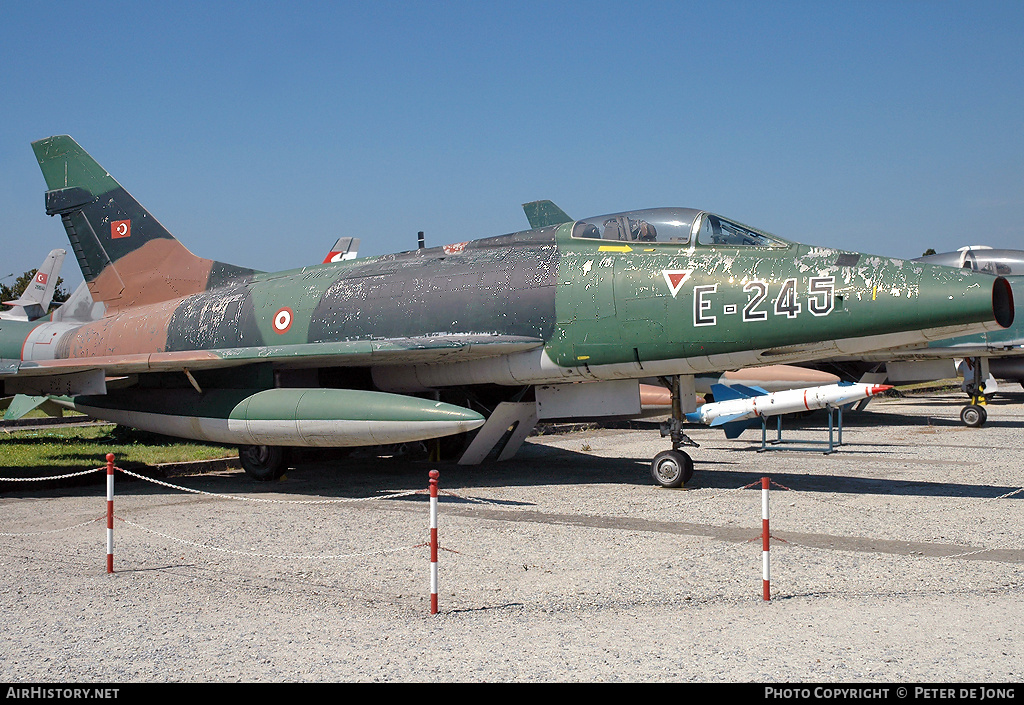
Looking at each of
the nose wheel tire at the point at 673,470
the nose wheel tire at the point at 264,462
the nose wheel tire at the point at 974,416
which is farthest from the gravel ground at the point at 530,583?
the nose wheel tire at the point at 974,416

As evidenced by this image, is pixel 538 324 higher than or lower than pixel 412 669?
higher

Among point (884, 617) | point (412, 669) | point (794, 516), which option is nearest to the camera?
point (412, 669)

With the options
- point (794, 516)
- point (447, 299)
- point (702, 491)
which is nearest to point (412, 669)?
point (794, 516)

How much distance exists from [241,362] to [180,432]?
1426 mm

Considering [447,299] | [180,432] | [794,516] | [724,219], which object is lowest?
[794,516]

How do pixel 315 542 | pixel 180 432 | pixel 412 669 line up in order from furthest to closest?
1. pixel 180 432
2. pixel 315 542
3. pixel 412 669

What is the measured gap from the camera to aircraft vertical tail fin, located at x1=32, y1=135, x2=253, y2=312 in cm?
1441

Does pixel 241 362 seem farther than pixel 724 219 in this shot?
Yes

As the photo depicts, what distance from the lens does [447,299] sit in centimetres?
1121

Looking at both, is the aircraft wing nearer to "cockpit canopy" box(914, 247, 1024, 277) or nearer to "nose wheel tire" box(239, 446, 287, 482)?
"nose wheel tire" box(239, 446, 287, 482)

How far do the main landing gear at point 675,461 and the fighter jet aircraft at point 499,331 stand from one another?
1.4 inches

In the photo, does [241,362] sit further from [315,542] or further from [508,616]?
[508,616]

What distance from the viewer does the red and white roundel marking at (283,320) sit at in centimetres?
1223

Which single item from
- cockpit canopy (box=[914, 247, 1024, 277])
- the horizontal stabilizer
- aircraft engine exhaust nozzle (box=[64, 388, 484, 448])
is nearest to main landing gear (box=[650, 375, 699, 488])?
aircraft engine exhaust nozzle (box=[64, 388, 484, 448])
